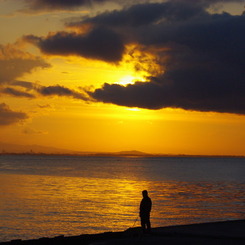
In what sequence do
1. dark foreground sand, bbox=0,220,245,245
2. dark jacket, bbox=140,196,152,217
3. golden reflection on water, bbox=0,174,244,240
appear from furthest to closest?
golden reflection on water, bbox=0,174,244,240, dark jacket, bbox=140,196,152,217, dark foreground sand, bbox=0,220,245,245

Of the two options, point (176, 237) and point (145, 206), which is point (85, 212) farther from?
point (176, 237)

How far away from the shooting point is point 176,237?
947 inches

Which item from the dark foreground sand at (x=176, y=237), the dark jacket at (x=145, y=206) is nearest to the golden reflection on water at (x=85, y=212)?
the dark foreground sand at (x=176, y=237)

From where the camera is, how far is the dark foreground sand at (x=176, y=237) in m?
22.7

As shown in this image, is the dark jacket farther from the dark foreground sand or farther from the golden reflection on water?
the golden reflection on water

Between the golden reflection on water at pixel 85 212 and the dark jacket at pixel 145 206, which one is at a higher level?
the dark jacket at pixel 145 206

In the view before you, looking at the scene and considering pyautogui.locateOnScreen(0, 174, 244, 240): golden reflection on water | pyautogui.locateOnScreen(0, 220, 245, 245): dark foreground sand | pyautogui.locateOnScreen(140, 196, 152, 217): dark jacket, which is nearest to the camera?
pyautogui.locateOnScreen(0, 220, 245, 245): dark foreground sand

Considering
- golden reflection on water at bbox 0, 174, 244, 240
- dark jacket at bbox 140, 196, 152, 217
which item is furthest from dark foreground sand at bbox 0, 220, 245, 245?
golden reflection on water at bbox 0, 174, 244, 240

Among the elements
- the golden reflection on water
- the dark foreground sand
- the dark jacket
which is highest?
the dark jacket

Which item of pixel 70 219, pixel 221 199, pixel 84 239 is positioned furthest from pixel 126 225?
pixel 221 199

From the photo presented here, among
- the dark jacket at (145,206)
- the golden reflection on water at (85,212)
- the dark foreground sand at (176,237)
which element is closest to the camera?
the dark foreground sand at (176,237)

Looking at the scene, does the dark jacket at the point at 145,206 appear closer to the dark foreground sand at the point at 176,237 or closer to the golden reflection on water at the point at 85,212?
the dark foreground sand at the point at 176,237

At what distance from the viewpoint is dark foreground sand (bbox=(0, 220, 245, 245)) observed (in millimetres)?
22703

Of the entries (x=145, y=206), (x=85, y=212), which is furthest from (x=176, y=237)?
(x=85, y=212)
